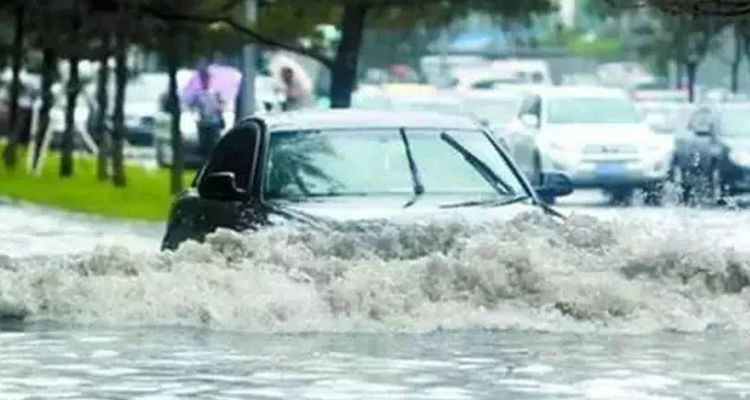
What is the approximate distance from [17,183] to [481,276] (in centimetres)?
2051

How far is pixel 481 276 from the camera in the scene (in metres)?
16.6

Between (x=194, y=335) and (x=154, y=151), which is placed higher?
(x=194, y=335)

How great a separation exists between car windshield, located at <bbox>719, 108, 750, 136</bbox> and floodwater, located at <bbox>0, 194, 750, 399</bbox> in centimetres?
2163

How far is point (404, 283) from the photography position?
53.6 ft

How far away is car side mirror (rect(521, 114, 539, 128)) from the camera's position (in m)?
40.8

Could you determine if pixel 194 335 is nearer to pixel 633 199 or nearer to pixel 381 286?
pixel 381 286

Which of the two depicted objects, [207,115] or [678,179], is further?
[207,115]

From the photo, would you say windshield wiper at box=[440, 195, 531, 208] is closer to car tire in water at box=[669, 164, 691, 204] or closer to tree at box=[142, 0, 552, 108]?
car tire in water at box=[669, 164, 691, 204]

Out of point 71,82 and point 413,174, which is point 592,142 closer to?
point 71,82

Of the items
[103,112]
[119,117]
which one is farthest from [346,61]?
[103,112]

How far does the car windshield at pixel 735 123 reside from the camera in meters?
40.2

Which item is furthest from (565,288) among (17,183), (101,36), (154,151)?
(154,151)

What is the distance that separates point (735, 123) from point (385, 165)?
23.1 meters

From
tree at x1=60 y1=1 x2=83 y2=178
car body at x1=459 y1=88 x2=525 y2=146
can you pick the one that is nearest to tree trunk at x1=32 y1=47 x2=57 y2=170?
tree at x1=60 y1=1 x2=83 y2=178
